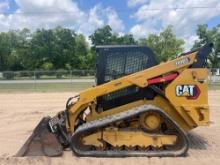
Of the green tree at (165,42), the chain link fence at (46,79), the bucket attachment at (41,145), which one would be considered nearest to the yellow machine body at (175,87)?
the bucket attachment at (41,145)

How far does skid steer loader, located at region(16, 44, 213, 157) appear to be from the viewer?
7.39 metres

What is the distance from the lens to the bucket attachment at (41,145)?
7.43 m

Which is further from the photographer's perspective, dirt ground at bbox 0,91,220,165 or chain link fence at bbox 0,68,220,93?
chain link fence at bbox 0,68,220,93

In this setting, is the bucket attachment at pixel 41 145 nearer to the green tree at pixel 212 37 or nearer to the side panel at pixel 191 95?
the side panel at pixel 191 95

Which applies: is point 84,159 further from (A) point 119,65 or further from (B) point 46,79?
(B) point 46,79

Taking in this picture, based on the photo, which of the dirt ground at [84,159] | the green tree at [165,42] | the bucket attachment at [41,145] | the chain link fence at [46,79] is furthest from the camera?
the green tree at [165,42]

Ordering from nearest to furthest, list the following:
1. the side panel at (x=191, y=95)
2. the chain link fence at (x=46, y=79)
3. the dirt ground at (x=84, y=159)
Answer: the dirt ground at (x=84, y=159)
the side panel at (x=191, y=95)
the chain link fence at (x=46, y=79)

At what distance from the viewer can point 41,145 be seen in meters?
7.49

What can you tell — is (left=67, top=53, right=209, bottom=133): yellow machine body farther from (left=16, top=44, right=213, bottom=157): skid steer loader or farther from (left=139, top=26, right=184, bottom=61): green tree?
(left=139, top=26, right=184, bottom=61): green tree

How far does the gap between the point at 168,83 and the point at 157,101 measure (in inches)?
17.3

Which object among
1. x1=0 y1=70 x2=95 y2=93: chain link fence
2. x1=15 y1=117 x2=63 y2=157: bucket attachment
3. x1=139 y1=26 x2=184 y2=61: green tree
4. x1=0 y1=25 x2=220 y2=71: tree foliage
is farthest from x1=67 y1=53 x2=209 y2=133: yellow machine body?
x1=0 y1=25 x2=220 y2=71: tree foliage

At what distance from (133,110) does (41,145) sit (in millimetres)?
1845

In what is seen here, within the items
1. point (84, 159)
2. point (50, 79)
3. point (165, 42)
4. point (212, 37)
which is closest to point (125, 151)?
point (84, 159)

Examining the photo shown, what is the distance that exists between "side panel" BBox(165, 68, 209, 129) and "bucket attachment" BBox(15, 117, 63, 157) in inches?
92.2
